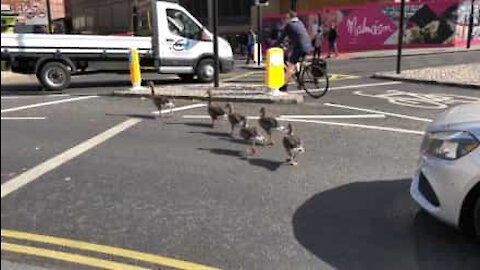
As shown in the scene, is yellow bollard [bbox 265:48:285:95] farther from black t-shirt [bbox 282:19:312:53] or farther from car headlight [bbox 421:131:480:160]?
car headlight [bbox 421:131:480:160]

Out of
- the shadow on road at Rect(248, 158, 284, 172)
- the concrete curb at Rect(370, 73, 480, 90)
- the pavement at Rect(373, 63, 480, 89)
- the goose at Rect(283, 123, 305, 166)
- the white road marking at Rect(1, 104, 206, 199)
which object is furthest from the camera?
the pavement at Rect(373, 63, 480, 89)

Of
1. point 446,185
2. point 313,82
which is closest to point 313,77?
point 313,82

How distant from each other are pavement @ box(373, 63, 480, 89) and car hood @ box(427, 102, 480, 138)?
10.0 meters

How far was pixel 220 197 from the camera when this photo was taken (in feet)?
19.2

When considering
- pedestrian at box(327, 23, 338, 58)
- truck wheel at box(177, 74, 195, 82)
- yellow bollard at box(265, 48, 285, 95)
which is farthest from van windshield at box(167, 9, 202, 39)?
pedestrian at box(327, 23, 338, 58)

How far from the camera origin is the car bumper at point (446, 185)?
14.4 feet

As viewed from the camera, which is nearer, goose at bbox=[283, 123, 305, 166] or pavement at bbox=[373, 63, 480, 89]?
goose at bbox=[283, 123, 305, 166]

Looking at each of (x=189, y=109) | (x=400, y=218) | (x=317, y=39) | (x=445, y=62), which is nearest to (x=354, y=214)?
(x=400, y=218)

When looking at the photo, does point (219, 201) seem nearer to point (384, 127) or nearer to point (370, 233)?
point (370, 233)

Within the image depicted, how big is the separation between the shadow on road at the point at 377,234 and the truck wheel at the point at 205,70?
35.3 ft

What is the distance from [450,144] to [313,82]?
8632 mm

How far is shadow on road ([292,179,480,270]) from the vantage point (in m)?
4.39

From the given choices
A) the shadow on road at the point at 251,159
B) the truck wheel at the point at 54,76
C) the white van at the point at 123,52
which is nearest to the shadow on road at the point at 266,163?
the shadow on road at the point at 251,159

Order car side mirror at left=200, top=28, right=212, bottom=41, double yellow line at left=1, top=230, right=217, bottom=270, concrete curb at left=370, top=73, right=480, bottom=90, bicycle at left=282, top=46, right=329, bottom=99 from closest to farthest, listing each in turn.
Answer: double yellow line at left=1, top=230, right=217, bottom=270 < bicycle at left=282, top=46, right=329, bottom=99 < concrete curb at left=370, top=73, right=480, bottom=90 < car side mirror at left=200, top=28, right=212, bottom=41
